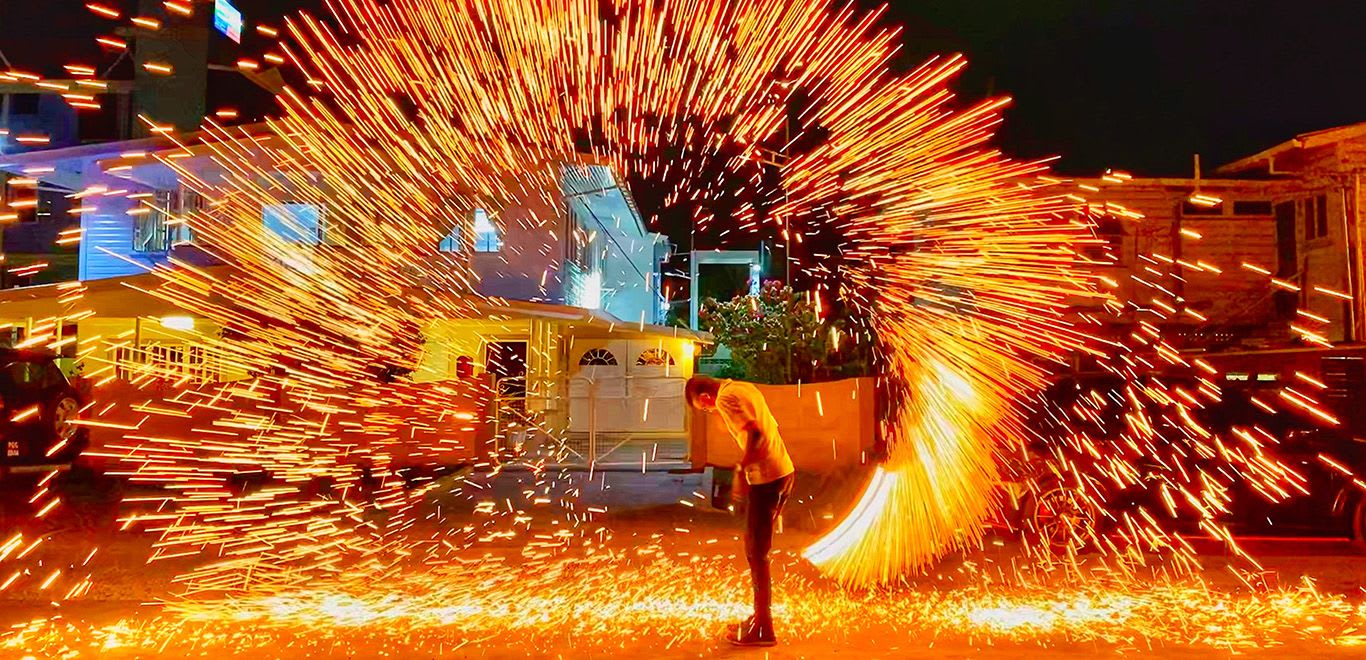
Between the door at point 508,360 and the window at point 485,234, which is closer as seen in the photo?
the window at point 485,234

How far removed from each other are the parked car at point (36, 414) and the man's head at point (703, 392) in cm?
949

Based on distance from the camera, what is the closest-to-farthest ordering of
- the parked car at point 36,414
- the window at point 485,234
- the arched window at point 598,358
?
the parked car at point 36,414
the window at point 485,234
the arched window at point 598,358

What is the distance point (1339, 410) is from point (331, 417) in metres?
11.5

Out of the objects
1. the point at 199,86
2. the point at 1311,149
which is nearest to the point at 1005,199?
the point at 1311,149

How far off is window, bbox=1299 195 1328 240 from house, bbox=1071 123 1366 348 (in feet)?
0.05

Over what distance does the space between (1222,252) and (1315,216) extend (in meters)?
1.57

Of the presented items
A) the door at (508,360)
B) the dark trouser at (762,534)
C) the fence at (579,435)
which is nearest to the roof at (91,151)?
the door at (508,360)

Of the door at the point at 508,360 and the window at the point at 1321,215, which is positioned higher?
the window at the point at 1321,215

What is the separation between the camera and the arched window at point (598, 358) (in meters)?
23.4

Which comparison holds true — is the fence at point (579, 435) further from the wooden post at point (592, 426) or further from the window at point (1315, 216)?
the window at point (1315, 216)

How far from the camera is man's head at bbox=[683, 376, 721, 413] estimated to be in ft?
21.8

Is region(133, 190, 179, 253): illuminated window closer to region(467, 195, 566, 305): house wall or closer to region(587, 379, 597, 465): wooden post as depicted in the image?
region(467, 195, 566, 305): house wall

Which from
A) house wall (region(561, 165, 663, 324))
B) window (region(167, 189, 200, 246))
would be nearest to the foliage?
house wall (region(561, 165, 663, 324))

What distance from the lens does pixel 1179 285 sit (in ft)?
66.1
